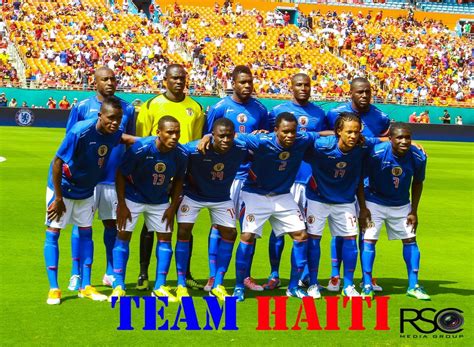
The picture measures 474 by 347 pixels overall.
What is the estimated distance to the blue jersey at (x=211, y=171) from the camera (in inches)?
349

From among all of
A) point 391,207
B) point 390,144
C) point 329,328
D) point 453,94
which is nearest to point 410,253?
point 391,207

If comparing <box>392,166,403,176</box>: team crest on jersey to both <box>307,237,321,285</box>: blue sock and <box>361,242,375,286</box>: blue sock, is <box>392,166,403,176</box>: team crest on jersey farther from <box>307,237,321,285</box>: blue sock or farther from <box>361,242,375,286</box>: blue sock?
<box>307,237,321,285</box>: blue sock

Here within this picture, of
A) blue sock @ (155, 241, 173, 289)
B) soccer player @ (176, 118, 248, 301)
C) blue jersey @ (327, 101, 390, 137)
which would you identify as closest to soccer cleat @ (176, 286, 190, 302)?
soccer player @ (176, 118, 248, 301)

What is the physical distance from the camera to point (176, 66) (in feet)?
31.1

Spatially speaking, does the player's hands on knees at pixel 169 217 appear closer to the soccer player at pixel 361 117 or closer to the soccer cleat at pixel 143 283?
the soccer cleat at pixel 143 283

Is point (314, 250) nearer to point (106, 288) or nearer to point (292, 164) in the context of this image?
point (292, 164)

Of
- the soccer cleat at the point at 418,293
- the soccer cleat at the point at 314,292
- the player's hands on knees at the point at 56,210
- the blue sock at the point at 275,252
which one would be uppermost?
the player's hands on knees at the point at 56,210

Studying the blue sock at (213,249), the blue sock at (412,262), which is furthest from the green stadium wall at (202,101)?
the blue sock at (213,249)

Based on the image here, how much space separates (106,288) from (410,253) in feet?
11.5

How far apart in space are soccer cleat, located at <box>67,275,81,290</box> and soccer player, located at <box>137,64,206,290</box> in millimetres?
774

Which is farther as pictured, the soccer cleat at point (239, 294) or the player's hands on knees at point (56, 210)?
the soccer cleat at point (239, 294)

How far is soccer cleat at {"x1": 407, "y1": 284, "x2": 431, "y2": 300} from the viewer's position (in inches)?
357

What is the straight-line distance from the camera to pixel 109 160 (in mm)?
9500

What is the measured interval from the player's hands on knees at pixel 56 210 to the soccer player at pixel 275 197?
198 centimetres
